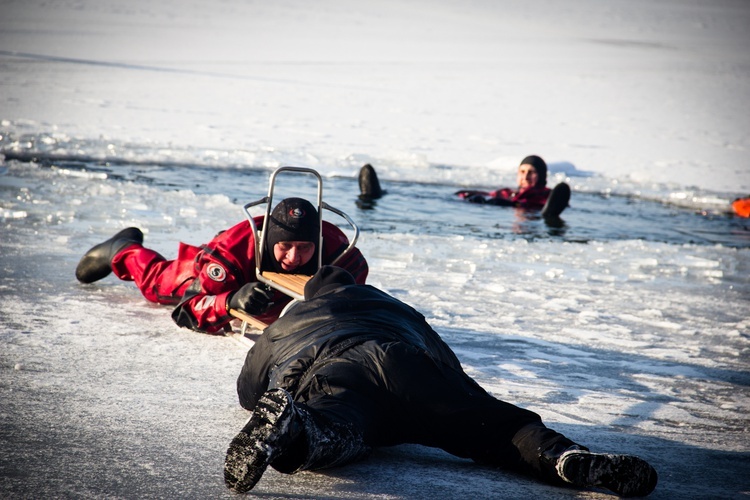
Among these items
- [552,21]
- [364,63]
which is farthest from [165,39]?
[552,21]

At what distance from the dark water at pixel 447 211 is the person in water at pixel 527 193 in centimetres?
15

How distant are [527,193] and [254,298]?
6.40 m

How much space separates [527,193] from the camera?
960 centimetres

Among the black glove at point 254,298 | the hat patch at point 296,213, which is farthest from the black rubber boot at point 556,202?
the black glove at point 254,298

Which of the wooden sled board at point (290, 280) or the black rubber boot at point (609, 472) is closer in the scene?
the black rubber boot at point (609, 472)

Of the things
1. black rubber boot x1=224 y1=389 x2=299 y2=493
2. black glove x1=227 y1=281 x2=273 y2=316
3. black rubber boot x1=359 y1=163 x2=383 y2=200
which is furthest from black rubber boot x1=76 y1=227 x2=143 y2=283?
black rubber boot x1=359 y1=163 x2=383 y2=200

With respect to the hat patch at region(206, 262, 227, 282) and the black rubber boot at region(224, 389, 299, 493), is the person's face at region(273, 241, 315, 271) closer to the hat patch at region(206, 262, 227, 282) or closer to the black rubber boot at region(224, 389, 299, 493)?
the hat patch at region(206, 262, 227, 282)

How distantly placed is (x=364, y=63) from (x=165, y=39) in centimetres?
660

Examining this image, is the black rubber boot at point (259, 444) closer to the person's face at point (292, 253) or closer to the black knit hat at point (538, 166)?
the person's face at point (292, 253)

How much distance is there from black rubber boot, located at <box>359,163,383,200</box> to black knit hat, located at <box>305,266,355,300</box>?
5.95m

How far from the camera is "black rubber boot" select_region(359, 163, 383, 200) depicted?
8953 millimetres

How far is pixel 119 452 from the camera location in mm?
2406

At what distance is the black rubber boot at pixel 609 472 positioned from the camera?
7.32ft

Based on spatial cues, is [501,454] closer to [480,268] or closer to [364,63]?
[480,268]
